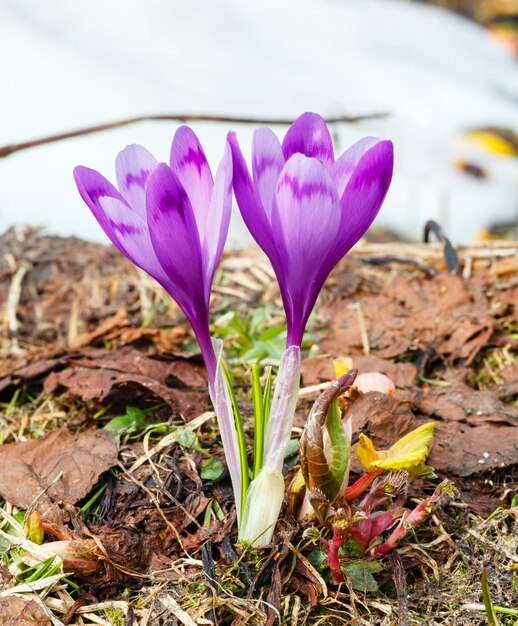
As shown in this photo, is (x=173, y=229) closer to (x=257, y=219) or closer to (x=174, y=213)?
(x=174, y=213)

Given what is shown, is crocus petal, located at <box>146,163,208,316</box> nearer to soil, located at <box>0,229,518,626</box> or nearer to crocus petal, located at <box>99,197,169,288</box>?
crocus petal, located at <box>99,197,169,288</box>

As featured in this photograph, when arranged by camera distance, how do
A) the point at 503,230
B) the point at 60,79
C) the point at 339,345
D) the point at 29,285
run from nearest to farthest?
the point at 339,345 < the point at 29,285 < the point at 503,230 < the point at 60,79

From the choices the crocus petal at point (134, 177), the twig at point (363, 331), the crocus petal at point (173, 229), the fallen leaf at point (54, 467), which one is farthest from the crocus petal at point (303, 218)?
the twig at point (363, 331)

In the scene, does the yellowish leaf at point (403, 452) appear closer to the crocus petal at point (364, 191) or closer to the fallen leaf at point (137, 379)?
the crocus petal at point (364, 191)

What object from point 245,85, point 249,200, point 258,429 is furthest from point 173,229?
point 245,85

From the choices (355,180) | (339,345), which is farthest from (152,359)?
(355,180)

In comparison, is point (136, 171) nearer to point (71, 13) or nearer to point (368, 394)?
point (368, 394)

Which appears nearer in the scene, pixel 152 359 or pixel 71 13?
pixel 152 359
